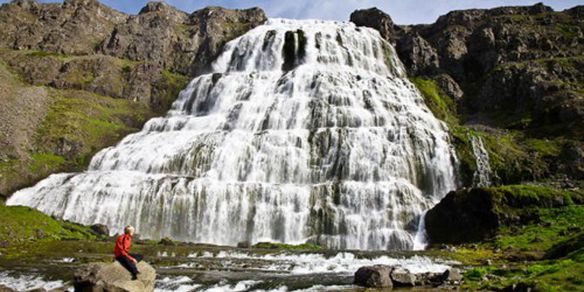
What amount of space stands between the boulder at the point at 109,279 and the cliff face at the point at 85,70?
41175mm

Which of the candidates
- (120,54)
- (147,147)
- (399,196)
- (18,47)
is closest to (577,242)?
(399,196)

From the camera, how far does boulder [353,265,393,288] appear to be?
66.9ft

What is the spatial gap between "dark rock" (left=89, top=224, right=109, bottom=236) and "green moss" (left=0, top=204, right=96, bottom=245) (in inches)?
49.7

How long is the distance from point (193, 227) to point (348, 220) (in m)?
14.5

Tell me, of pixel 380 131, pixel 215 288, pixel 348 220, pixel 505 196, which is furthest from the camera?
pixel 380 131

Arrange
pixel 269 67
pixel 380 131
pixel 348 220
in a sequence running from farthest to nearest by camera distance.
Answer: pixel 269 67
pixel 380 131
pixel 348 220

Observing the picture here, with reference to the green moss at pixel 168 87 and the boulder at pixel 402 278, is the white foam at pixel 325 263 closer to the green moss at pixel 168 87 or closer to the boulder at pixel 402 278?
the boulder at pixel 402 278

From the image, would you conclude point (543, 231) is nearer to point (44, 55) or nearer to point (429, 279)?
point (429, 279)

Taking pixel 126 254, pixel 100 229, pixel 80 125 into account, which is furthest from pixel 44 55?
pixel 126 254

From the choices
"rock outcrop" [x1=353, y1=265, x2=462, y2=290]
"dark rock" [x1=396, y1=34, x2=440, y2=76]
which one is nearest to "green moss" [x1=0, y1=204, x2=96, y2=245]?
"rock outcrop" [x1=353, y1=265, x2=462, y2=290]

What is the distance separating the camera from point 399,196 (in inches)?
1842

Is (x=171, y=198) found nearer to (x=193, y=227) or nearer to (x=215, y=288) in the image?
(x=193, y=227)

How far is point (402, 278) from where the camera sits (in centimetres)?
2047

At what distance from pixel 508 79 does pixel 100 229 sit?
69.9m
